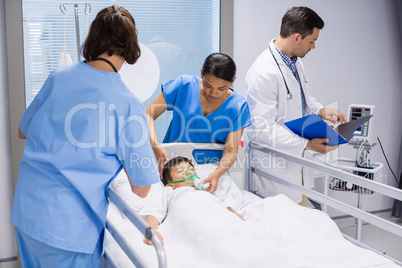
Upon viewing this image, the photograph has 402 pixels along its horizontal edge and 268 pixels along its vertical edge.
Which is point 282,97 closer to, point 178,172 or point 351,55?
point 178,172

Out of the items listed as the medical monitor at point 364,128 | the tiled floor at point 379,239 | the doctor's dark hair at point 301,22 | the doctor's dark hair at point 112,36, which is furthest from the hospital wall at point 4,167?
the tiled floor at point 379,239

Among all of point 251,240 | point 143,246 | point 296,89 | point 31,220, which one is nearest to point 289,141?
point 296,89

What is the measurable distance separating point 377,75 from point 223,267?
2.75 metres

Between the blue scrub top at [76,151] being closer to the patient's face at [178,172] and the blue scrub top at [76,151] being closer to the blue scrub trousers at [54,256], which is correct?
the blue scrub trousers at [54,256]

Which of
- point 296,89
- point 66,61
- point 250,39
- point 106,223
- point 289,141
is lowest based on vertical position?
point 106,223

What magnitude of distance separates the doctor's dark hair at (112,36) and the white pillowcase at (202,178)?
82 cm

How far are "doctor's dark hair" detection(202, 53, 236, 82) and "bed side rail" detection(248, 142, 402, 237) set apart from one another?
1.72 feet

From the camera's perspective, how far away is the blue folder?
6.70ft

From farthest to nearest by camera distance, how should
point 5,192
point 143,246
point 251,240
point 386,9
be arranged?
point 386,9
point 5,192
point 143,246
point 251,240

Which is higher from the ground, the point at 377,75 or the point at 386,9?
the point at 386,9

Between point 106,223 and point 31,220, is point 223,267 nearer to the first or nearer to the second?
point 106,223

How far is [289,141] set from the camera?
7.68 ft

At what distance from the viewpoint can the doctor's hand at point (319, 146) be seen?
224 cm

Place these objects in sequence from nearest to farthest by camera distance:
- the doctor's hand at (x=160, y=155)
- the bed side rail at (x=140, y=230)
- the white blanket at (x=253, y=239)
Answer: the bed side rail at (x=140, y=230) → the white blanket at (x=253, y=239) → the doctor's hand at (x=160, y=155)
